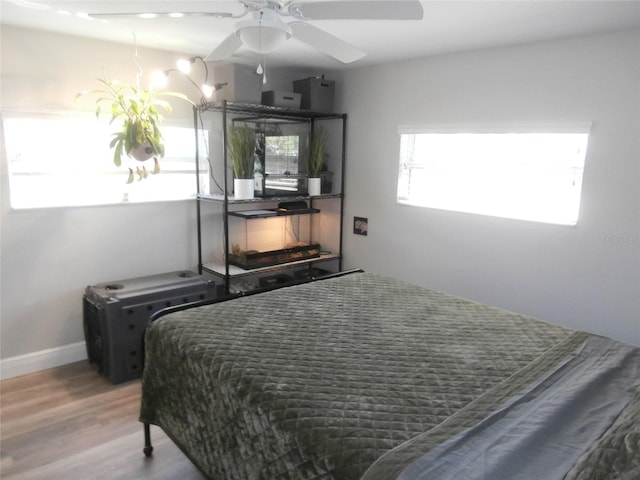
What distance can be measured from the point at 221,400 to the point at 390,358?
67 centimetres

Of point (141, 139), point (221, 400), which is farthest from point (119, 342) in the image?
point (221, 400)

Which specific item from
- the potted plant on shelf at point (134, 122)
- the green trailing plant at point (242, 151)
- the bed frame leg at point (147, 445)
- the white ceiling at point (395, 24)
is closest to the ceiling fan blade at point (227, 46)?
the white ceiling at point (395, 24)

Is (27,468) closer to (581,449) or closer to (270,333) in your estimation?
(270,333)

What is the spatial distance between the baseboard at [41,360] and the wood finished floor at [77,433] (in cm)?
6

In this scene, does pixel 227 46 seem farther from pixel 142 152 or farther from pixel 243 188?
pixel 243 188

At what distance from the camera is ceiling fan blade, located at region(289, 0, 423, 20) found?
1565mm

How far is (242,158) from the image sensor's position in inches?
133

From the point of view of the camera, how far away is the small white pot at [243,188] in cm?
340

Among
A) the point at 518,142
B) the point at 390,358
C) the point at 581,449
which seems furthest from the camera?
the point at 518,142

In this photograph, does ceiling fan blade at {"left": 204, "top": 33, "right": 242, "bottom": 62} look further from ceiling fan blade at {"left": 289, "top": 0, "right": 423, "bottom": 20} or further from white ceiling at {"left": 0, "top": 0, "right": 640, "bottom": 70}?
ceiling fan blade at {"left": 289, "top": 0, "right": 423, "bottom": 20}

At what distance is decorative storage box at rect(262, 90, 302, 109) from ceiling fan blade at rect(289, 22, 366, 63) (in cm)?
162

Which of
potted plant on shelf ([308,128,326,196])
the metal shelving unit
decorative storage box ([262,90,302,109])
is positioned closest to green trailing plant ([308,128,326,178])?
potted plant on shelf ([308,128,326,196])

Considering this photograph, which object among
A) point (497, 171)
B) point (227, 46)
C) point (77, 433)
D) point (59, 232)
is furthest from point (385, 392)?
point (59, 232)

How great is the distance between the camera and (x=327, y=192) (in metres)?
4.17
